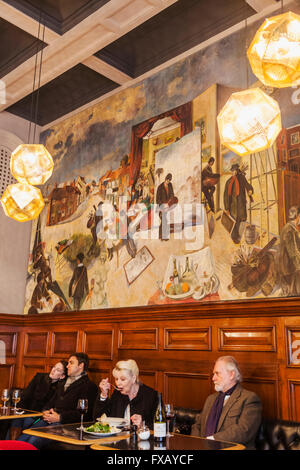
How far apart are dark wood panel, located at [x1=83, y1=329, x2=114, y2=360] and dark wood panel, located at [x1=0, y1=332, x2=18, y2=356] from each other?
6.35ft

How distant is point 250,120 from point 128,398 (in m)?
3.32

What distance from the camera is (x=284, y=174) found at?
5.64m

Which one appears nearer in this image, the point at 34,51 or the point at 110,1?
the point at 110,1

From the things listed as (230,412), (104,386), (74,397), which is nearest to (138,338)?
(74,397)

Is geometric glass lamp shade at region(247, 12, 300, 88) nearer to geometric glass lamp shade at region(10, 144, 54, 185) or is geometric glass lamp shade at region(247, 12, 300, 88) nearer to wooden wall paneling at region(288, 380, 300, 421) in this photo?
geometric glass lamp shade at region(10, 144, 54, 185)

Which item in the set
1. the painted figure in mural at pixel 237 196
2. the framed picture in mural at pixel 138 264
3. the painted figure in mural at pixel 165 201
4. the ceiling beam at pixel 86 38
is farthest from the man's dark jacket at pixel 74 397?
the ceiling beam at pixel 86 38

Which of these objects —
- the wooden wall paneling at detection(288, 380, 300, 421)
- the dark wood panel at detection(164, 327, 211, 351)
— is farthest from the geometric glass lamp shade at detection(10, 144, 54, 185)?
the wooden wall paneling at detection(288, 380, 300, 421)

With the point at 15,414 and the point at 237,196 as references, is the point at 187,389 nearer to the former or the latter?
the point at 15,414

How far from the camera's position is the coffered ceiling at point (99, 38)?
6.66 metres

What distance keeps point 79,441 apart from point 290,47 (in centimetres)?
345

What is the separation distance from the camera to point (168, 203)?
6.91 m

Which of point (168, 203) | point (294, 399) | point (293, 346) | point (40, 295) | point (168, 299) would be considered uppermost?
point (168, 203)
